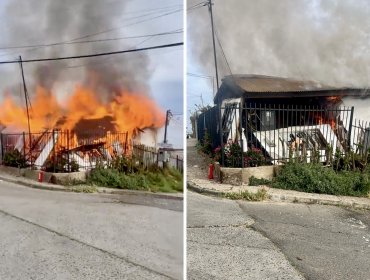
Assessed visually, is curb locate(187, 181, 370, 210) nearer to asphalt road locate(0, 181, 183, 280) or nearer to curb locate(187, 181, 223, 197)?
curb locate(187, 181, 223, 197)

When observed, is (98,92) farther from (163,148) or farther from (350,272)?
(350,272)

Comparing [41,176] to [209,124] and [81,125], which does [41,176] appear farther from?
[209,124]

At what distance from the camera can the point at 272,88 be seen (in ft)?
6.77

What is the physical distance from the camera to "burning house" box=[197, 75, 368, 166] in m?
1.49

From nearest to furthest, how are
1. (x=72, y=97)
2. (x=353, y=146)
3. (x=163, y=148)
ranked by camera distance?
(x=163, y=148) → (x=72, y=97) → (x=353, y=146)

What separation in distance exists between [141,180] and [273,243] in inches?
51.1

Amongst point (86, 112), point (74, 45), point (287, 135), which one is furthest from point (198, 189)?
point (287, 135)

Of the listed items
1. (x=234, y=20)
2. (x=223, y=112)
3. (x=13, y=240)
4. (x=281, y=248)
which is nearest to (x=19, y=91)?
(x=13, y=240)

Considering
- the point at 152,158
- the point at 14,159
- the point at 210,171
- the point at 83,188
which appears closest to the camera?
the point at 152,158

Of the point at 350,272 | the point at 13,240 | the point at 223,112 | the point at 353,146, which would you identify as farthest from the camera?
the point at 353,146

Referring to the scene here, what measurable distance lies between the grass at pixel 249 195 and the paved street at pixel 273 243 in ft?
0.10

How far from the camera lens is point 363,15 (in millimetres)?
2027

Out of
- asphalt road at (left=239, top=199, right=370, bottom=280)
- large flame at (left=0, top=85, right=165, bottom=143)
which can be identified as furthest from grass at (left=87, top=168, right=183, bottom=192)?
asphalt road at (left=239, top=199, right=370, bottom=280)

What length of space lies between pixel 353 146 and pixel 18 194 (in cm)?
205
